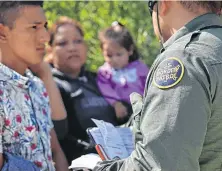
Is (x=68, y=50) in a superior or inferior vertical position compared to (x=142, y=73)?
superior

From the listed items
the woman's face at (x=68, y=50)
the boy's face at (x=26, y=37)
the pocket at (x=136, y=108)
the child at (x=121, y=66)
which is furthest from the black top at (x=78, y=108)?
the pocket at (x=136, y=108)

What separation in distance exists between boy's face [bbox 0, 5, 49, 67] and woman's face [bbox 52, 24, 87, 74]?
1.36 meters

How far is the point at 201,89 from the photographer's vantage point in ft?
5.59

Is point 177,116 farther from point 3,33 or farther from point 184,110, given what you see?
point 3,33

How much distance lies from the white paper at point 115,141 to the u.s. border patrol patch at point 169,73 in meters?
0.52

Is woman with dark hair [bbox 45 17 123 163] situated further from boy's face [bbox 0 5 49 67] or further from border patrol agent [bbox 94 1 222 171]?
border patrol agent [bbox 94 1 222 171]

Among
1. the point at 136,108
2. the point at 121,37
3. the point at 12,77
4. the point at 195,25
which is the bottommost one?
the point at 121,37

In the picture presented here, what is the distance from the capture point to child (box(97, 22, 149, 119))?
168 inches

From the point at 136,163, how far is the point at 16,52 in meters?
0.98

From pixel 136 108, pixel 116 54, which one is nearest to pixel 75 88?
pixel 116 54

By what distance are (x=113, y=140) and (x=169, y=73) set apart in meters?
0.65

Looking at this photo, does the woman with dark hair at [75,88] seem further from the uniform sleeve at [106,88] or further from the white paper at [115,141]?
the white paper at [115,141]

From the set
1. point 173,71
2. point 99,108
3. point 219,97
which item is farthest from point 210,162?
point 99,108

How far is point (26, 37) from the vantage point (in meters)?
2.48
